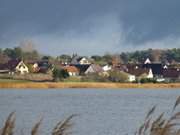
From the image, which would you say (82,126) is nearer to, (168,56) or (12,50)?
(12,50)

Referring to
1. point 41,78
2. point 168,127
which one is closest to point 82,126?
point 168,127

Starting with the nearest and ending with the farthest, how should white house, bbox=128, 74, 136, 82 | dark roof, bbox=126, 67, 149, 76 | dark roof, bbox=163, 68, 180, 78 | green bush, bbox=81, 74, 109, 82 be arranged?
green bush, bbox=81, 74, 109, 82, white house, bbox=128, 74, 136, 82, dark roof, bbox=126, 67, 149, 76, dark roof, bbox=163, 68, 180, 78

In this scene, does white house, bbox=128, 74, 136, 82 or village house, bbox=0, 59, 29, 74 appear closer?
white house, bbox=128, 74, 136, 82

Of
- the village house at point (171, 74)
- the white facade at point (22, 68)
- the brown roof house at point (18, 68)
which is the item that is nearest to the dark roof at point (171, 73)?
the village house at point (171, 74)

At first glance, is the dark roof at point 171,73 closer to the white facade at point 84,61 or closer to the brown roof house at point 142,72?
the brown roof house at point 142,72

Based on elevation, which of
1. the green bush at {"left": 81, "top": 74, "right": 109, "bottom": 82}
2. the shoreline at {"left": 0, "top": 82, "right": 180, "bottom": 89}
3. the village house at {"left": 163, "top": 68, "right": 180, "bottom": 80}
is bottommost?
the shoreline at {"left": 0, "top": 82, "right": 180, "bottom": 89}

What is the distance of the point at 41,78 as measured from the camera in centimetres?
9381

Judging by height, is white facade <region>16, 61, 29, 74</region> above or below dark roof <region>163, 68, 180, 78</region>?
above

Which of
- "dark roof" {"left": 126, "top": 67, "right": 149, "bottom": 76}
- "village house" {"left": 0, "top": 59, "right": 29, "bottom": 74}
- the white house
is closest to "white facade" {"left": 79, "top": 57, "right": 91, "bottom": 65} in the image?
"dark roof" {"left": 126, "top": 67, "right": 149, "bottom": 76}

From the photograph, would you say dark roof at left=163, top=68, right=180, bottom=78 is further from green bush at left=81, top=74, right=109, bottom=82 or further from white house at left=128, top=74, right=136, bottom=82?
green bush at left=81, top=74, right=109, bottom=82

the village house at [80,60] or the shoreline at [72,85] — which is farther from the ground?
the village house at [80,60]

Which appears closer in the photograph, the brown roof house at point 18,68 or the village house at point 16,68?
the village house at point 16,68

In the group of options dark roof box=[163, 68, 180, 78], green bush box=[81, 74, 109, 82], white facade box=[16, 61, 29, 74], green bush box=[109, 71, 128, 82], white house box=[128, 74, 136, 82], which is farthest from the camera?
dark roof box=[163, 68, 180, 78]

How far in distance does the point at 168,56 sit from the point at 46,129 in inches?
6664
